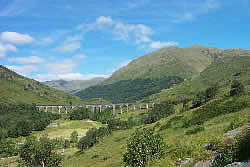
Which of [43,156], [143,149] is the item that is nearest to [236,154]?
[143,149]

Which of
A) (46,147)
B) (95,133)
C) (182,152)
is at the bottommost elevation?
(95,133)

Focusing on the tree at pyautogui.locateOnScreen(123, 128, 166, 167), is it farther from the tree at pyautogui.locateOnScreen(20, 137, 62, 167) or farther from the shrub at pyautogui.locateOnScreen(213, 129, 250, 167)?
the tree at pyautogui.locateOnScreen(20, 137, 62, 167)

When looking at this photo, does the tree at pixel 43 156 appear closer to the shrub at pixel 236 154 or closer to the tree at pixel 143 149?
the tree at pixel 143 149

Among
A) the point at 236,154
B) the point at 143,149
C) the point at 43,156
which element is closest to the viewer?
the point at 236,154

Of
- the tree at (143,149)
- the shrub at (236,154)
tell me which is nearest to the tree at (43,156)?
the tree at (143,149)

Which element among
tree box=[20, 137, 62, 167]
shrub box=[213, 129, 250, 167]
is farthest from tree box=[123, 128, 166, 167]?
tree box=[20, 137, 62, 167]

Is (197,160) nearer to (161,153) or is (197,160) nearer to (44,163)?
(161,153)

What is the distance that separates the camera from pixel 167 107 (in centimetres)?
17738

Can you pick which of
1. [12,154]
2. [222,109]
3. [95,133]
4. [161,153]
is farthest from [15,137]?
[161,153]

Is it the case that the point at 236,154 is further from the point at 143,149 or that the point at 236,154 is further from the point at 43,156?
the point at 43,156

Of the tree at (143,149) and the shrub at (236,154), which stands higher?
the shrub at (236,154)

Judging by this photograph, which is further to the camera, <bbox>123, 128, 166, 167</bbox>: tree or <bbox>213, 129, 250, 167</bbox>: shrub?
<bbox>123, 128, 166, 167</bbox>: tree

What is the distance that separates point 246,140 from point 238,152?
818 millimetres

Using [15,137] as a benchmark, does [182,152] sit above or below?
above
